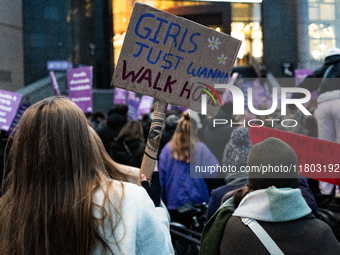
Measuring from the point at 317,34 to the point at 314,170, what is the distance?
4.48 metres

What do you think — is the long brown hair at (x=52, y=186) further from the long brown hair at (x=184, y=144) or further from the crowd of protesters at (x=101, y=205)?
the long brown hair at (x=184, y=144)

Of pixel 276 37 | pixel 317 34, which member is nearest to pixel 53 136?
pixel 317 34

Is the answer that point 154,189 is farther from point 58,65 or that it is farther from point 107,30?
point 107,30

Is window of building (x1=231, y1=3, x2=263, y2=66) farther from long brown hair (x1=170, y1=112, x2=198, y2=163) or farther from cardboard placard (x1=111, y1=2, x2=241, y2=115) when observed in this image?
cardboard placard (x1=111, y1=2, x2=241, y2=115)

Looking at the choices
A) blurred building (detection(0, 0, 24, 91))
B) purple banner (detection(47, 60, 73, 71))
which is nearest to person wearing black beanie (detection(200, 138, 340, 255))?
blurred building (detection(0, 0, 24, 91))

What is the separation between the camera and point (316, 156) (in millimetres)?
3250

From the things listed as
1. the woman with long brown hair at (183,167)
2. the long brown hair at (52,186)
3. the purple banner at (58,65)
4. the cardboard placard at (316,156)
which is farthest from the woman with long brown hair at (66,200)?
the purple banner at (58,65)

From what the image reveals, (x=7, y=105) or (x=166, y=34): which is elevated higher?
(x=166, y=34)

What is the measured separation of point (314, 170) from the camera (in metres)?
3.27

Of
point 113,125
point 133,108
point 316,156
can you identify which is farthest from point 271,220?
point 133,108

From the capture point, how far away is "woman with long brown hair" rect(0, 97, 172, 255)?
4.67ft

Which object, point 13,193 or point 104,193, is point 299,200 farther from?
point 13,193

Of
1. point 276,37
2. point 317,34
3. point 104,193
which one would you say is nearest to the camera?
point 104,193

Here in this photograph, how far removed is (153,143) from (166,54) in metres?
0.54
